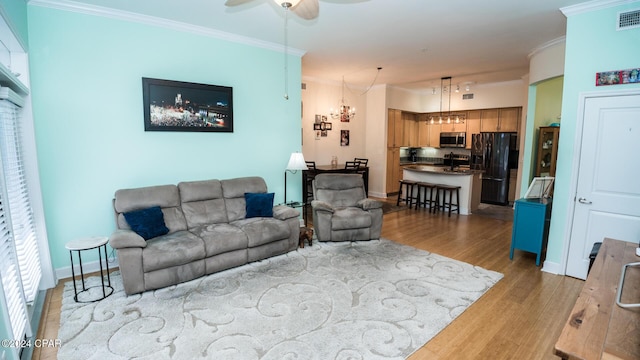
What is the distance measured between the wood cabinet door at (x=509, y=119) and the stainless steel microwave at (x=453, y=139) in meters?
0.94

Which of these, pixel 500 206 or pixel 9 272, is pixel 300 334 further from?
pixel 500 206

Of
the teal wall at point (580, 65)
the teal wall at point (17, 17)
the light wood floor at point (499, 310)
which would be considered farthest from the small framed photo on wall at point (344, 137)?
the teal wall at point (17, 17)

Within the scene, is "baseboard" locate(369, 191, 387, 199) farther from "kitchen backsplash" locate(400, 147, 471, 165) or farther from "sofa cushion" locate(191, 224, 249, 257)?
"sofa cushion" locate(191, 224, 249, 257)

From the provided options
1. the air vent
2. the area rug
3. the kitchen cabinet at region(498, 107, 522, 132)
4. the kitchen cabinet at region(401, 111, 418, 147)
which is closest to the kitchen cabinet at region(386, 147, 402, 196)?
the kitchen cabinet at region(401, 111, 418, 147)

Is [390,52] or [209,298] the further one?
[390,52]

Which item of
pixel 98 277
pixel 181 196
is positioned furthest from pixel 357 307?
pixel 98 277

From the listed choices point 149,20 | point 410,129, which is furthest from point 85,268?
point 410,129

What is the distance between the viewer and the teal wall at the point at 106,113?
323 cm

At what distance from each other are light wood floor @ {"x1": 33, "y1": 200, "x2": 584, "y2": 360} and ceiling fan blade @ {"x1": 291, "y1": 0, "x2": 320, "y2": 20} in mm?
2800

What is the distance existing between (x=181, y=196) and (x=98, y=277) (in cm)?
124

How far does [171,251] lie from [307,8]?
8.59 feet

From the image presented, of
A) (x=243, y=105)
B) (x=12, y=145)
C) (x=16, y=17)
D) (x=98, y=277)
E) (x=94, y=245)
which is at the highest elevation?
(x=16, y=17)

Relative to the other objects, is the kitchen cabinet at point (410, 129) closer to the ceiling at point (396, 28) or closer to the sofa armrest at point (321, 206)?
the ceiling at point (396, 28)

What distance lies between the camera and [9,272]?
83.6 inches
